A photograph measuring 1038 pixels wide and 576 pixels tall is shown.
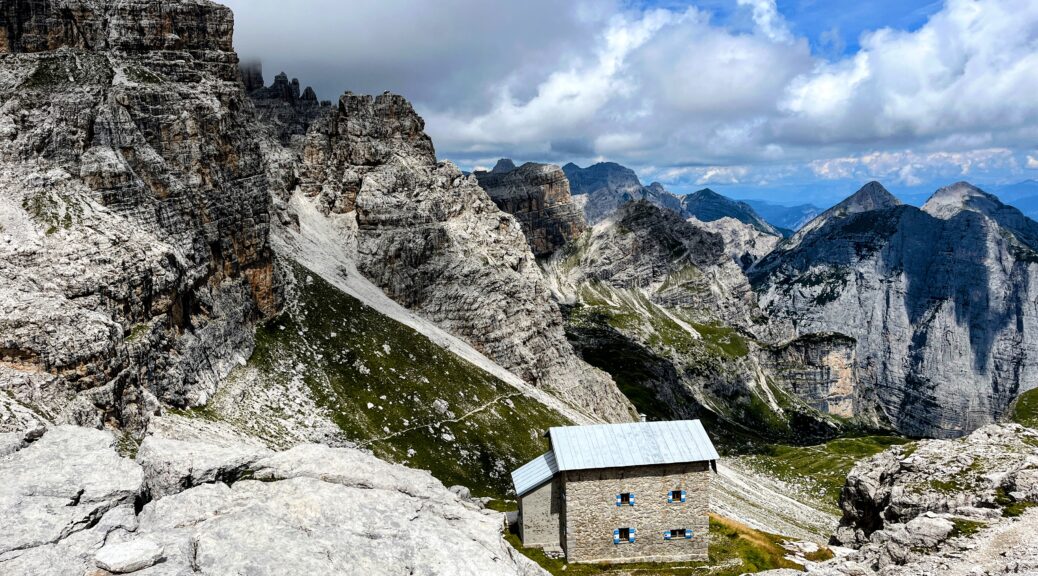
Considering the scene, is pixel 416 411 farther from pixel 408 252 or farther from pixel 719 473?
pixel 719 473

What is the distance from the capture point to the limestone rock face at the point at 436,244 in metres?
143

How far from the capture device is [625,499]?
45781 millimetres

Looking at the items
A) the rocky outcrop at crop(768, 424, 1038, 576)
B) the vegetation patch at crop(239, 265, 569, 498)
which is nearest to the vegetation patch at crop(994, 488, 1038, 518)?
the rocky outcrop at crop(768, 424, 1038, 576)

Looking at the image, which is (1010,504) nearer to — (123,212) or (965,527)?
(965,527)

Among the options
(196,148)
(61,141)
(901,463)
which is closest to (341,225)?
(196,148)

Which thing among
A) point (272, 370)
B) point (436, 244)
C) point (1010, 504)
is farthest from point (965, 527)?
point (436, 244)

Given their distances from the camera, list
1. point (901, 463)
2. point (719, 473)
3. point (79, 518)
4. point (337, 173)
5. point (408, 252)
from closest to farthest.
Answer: point (79, 518), point (901, 463), point (719, 473), point (408, 252), point (337, 173)

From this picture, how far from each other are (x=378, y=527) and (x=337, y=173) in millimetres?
148081

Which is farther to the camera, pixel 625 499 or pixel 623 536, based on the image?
pixel 623 536

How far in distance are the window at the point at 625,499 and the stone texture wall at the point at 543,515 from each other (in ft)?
13.3

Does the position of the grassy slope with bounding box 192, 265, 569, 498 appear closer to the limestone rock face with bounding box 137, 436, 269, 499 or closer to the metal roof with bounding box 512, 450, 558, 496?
the metal roof with bounding box 512, 450, 558, 496

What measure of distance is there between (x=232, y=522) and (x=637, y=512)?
2891 cm

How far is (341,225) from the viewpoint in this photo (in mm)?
154875

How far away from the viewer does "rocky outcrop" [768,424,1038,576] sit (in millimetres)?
38594
